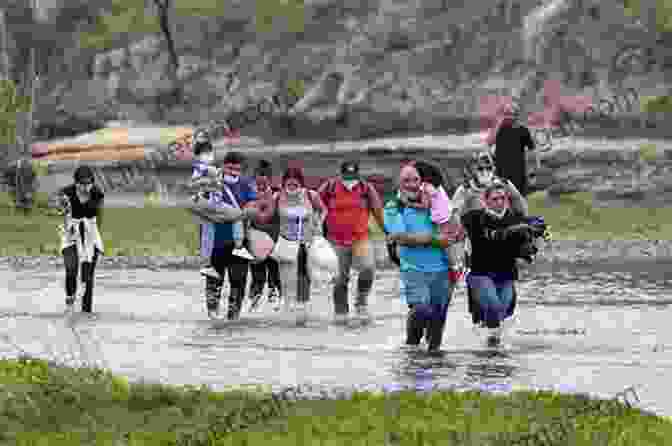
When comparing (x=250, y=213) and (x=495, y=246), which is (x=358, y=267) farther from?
(x=495, y=246)

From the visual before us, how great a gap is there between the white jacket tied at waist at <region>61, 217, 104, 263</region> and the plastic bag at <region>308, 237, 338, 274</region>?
2175 mm

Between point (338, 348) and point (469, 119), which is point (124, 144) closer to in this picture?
point (469, 119)

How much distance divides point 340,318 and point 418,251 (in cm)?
370

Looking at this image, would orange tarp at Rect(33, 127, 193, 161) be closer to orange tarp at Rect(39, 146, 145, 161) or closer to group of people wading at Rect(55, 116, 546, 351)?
orange tarp at Rect(39, 146, 145, 161)

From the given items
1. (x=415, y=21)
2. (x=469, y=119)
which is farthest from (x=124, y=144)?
(x=415, y=21)

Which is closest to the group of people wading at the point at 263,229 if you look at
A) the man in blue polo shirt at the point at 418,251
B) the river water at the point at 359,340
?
the river water at the point at 359,340

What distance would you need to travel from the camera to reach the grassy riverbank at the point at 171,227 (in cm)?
2830

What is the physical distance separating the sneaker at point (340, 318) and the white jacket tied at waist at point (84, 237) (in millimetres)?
2489

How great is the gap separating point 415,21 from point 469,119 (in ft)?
46.2

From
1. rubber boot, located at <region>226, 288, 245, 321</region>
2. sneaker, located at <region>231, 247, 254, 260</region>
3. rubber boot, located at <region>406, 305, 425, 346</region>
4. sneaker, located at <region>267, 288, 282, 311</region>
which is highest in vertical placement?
sneaker, located at <region>231, 247, 254, 260</region>

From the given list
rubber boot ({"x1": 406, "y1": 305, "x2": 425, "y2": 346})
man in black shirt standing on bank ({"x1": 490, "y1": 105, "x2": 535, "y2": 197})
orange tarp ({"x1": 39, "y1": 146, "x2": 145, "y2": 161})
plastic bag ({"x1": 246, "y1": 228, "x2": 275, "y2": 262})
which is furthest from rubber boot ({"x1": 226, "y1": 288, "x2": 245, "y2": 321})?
orange tarp ({"x1": 39, "y1": 146, "x2": 145, "y2": 161})

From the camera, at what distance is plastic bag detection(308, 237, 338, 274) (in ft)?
59.4

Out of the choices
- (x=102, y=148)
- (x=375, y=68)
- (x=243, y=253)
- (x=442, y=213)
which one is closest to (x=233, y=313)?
(x=243, y=253)

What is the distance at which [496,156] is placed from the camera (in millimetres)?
22953
